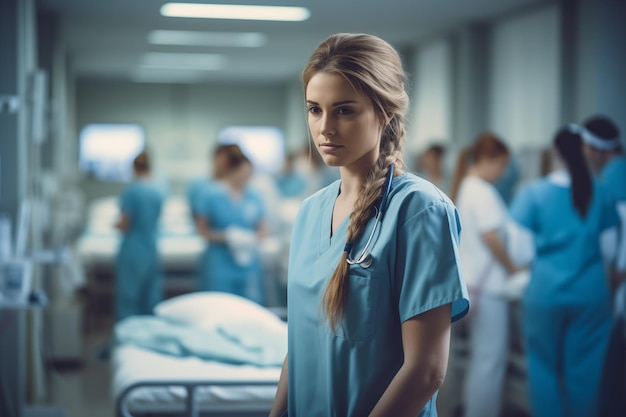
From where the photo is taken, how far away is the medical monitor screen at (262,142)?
35.8 ft

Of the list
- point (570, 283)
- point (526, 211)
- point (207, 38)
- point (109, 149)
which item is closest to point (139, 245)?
point (207, 38)

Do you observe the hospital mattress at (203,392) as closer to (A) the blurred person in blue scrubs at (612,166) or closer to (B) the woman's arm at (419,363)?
(B) the woman's arm at (419,363)

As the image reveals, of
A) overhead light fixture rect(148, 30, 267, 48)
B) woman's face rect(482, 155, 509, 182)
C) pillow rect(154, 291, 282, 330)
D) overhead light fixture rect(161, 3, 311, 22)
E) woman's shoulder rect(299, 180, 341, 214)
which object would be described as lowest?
pillow rect(154, 291, 282, 330)

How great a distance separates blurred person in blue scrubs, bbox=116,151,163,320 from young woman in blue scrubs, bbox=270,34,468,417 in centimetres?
438

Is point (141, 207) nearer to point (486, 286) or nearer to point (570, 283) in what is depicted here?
point (486, 286)

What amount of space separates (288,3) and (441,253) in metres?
4.17

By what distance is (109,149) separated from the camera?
1041cm

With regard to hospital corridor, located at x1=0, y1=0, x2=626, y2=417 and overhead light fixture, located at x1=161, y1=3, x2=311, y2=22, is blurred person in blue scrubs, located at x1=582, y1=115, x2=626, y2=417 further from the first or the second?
overhead light fixture, located at x1=161, y1=3, x2=311, y2=22

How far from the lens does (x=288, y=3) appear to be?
17.5ft

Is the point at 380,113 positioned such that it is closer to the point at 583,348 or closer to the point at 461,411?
the point at 583,348

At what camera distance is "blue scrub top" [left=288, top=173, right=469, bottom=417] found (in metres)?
1.42

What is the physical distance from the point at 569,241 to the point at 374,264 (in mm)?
2164

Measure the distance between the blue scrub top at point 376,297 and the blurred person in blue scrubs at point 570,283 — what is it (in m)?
2.03

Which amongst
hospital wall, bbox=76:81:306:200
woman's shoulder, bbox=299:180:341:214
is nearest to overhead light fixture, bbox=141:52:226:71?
hospital wall, bbox=76:81:306:200
